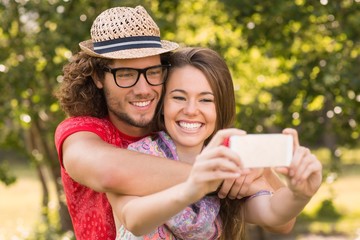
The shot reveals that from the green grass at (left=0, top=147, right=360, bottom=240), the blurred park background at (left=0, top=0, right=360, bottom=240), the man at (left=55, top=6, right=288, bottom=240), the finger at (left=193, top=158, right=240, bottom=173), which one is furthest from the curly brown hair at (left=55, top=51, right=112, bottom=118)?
the green grass at (left=0, top=147, right=360, bottom=240)

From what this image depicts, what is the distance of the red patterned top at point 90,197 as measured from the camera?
295 centimetres

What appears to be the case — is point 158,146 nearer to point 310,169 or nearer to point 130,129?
point 130,129

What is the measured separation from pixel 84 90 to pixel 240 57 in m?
4.64

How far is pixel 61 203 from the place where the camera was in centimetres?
840

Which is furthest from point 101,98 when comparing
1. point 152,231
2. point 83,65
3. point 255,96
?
point 255,96

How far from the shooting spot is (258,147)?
86.2 inches

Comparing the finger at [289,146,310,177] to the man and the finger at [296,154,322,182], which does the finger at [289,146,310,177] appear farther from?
the man

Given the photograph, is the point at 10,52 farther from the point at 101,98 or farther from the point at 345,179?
the point at 345,179

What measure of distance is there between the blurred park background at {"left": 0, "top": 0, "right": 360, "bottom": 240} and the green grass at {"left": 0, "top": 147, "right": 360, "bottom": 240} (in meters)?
0.66

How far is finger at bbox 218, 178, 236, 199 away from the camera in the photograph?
2.81 meters

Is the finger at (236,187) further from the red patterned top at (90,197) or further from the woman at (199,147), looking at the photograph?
the red patterned top at (90,197)

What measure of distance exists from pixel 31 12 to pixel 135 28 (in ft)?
12.0

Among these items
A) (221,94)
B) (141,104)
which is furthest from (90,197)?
(221,94)

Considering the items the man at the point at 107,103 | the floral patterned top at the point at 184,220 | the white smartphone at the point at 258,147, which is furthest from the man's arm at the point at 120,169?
the white smartphone at the point at 258,147
